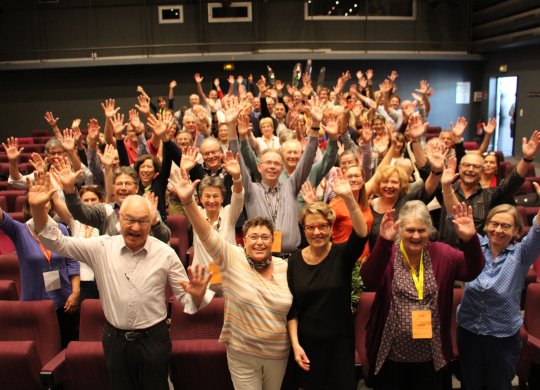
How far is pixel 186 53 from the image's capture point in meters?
12.6

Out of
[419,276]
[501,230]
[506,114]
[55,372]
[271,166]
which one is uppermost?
[506,114]

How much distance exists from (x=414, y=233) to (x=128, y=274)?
1.31 m

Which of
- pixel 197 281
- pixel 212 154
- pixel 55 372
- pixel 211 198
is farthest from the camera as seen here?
pixel 212 154

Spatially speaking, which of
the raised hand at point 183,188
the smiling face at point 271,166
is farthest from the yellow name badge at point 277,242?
the raised hand at point 183,188

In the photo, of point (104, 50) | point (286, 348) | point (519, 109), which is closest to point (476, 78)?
Result: point (519, 109)

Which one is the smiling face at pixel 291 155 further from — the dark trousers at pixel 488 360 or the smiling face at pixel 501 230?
the dark trousers at pixel 488 360

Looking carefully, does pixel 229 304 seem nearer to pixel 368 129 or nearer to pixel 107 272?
pixel 107 272

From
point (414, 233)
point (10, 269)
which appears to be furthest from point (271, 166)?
point (10, 269)

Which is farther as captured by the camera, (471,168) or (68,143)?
(68,143)

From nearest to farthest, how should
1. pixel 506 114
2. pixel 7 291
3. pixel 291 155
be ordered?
pixel 7 291
pixel 291 155
pixel 506 114

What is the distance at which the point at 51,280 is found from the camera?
9.81 ft

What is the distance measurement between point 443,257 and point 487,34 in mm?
11383

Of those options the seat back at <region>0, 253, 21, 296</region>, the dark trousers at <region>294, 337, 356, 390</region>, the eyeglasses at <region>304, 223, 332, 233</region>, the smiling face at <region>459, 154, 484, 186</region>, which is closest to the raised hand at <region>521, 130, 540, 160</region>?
the smiling face at <region>459, 154, 484, 186</region>

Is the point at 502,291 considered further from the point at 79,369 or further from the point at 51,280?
the point at 51,280
